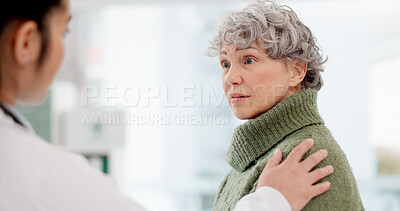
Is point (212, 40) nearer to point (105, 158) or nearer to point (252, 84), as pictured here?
point (252, 84)

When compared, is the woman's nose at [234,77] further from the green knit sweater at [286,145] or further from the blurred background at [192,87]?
the blurred background at [192,87]

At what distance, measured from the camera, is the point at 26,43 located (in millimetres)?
756

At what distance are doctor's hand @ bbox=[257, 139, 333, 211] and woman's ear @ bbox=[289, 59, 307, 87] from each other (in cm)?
23

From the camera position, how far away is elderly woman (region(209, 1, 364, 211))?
45.7 inches

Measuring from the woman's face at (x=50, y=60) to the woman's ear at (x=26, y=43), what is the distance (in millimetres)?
18

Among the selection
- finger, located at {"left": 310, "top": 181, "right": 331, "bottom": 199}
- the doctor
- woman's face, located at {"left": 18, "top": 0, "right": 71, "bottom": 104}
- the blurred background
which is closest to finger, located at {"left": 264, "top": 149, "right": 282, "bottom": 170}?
finger, located at {"left": 310, "top": 181, "right": 331, "bottom": 199}

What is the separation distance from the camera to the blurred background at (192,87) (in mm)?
3781

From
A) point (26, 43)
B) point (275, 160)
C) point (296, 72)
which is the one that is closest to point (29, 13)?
point (26, 43)

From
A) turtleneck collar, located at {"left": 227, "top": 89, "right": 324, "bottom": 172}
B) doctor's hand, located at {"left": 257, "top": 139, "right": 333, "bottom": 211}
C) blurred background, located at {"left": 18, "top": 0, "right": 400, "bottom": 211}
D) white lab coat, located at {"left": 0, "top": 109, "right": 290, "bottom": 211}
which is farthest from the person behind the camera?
blurred background, located at {"left": 18, "top": 0, "right": 400, "bottom": 211}

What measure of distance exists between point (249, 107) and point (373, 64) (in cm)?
302

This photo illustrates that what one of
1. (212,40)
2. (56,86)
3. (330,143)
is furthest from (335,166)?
(56,86)

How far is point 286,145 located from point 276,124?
7 centimetres

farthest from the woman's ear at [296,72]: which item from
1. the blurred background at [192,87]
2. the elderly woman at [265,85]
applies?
the blurred background at [192,87]

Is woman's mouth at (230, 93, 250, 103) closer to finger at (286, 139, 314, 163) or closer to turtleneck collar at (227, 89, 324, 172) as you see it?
→ turtleneck collar at (227, 89, 324, 172)
